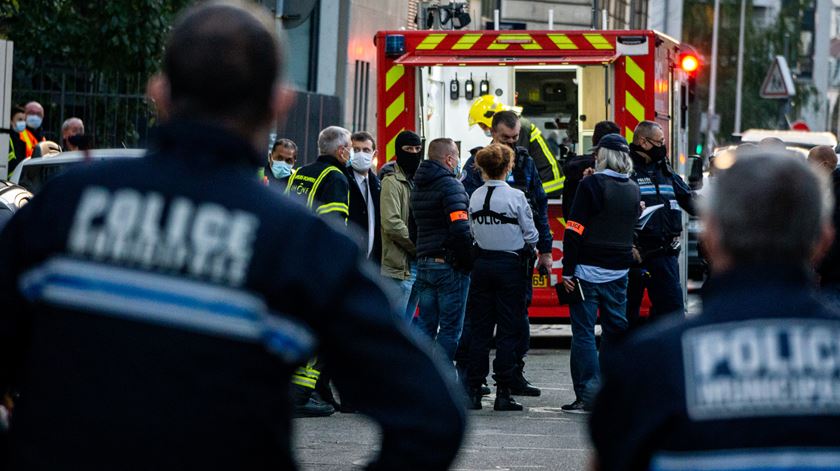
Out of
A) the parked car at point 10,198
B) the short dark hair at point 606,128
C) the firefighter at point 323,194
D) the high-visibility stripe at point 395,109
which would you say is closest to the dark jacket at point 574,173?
the short dark hair at point 606,128

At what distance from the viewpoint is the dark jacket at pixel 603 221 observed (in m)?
10.5

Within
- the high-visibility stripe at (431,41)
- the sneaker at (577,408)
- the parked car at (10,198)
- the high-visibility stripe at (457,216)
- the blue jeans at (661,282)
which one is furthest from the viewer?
the high-visibility stripe at (431,41)

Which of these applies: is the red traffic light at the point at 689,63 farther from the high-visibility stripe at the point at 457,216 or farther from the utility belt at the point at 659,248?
the high-visibility stripe at the point at 457,216

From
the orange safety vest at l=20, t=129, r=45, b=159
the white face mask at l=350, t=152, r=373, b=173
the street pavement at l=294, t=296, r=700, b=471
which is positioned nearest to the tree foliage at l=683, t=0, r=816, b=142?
the orange safety vest at l=20, t=129, r=45, b=159

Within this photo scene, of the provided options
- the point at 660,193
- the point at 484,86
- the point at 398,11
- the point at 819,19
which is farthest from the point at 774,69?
the point at 819,19

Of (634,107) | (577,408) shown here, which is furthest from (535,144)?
(577,408)

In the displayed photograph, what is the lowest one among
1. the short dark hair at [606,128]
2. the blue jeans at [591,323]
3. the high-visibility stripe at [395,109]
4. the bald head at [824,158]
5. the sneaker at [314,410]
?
the sneaker at [314,410]

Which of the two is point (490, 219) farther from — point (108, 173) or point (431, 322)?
point (108, 173)

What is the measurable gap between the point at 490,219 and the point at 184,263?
8.01m

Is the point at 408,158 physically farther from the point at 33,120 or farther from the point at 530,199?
the point at 33,120

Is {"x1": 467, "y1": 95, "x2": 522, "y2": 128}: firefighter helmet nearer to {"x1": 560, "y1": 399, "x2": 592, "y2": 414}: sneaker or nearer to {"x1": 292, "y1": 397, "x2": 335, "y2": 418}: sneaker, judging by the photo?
{"x1": 560, "y1": 399, "x2": 592, "y2": 414}: sneaker

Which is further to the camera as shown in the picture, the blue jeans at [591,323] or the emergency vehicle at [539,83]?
the emergency vehicle at [539,83]

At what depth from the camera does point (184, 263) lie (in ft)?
8.91

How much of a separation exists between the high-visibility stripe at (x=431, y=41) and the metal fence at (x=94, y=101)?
5.52 metres
